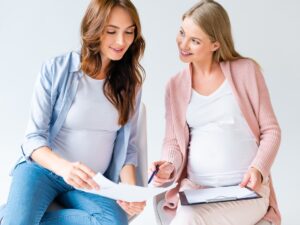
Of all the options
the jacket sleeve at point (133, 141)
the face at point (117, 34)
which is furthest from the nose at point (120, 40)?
the jacket sleeve at point (133, 141)

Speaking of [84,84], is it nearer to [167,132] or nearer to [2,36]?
[167,132]

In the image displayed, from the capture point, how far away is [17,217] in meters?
1.72

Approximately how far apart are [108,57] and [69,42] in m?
1.23

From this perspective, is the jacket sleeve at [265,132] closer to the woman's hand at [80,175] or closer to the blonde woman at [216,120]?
the blonde woman at [216,120]

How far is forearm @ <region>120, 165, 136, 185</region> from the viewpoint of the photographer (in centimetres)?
195

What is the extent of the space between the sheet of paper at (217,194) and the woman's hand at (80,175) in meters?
0.36

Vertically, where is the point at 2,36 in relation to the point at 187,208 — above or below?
above

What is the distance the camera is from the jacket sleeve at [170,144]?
208cm

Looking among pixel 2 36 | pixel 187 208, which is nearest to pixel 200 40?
pixel 187 208

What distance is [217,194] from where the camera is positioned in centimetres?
189

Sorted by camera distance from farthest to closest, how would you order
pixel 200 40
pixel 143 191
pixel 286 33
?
pixel 286 33 → pixel 200 40 → pixel 143 191

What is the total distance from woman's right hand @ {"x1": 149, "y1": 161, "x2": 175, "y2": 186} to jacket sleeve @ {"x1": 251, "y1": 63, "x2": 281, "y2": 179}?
299 mm

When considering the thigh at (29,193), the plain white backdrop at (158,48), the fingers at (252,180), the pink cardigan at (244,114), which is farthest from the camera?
the plain white backdrop at (158,48)

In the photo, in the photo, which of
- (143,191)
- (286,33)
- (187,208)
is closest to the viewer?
(143,191)
